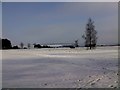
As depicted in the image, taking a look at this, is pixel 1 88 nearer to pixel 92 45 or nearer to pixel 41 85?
pixel 41 85

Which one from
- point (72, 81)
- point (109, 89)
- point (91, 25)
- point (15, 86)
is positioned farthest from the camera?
point (91, 25)

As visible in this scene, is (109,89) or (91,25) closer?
(109,89)

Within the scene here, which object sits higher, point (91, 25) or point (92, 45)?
point (91, 25)

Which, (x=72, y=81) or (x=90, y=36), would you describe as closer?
(x=72, y=81)

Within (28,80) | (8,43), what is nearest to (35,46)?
(8,43)

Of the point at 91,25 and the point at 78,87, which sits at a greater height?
the point at 91,25

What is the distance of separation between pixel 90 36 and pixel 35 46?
99.6 ft

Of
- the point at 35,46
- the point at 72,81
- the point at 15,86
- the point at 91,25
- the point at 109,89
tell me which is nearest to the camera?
the point at 109,89

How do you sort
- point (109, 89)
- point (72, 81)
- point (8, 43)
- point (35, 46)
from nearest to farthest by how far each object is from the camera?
point (109, 89) < point (72, 81) < point (8, 43) < point (35, 46)

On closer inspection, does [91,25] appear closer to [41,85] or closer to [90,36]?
[90,36]

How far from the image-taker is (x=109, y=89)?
1012cm

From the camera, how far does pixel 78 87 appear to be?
10422 mm

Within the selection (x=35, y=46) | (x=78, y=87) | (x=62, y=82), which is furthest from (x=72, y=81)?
(x=35, y=46)

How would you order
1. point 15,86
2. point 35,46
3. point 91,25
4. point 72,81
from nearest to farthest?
point 15,86 → point 72,81 → point 91,25 → point 35,46
